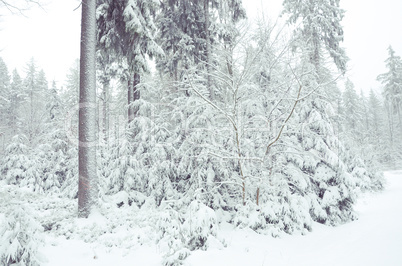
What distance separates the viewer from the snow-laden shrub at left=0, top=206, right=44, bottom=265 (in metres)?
3.23

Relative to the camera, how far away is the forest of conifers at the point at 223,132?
6.43 meters

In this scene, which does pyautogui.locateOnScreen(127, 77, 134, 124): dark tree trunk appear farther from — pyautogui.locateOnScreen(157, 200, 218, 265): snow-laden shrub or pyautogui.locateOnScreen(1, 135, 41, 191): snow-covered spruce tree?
pyautogui.locateOnScreen(1, 135, 41, 191): snow-covered spruce tree

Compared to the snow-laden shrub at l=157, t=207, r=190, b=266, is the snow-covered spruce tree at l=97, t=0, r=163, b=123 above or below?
above

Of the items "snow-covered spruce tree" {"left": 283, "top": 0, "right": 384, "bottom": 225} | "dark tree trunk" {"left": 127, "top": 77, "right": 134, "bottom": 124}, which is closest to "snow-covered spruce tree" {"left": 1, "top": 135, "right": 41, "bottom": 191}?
"dark tree trunk" {"left": 127, "top": 77, "right": 134, "bottom": 124}

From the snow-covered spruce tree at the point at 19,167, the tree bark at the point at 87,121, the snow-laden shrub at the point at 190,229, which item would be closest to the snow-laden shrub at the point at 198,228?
the snow-laden shrub at the point at 190,229

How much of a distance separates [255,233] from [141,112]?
655 cm

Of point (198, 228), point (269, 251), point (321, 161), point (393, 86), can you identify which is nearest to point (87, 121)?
point (198, 228)

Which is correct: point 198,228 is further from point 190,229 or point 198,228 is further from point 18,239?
point 18,239

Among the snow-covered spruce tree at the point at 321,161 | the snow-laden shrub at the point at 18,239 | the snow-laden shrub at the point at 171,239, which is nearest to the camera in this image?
the snow-laden shrub at the point at 18,239

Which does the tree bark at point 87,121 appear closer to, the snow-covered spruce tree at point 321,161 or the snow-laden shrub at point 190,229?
the snow-laden shrub at point 190,229

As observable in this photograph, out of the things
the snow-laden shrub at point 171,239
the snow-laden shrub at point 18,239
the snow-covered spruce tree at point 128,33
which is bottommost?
the snow-laden shrub at point 171,239

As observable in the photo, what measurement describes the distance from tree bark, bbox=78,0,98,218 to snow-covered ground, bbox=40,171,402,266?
64.3 inches

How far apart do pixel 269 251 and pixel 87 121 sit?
21.6 ft

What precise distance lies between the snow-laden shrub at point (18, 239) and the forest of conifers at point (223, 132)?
86.6 inches
